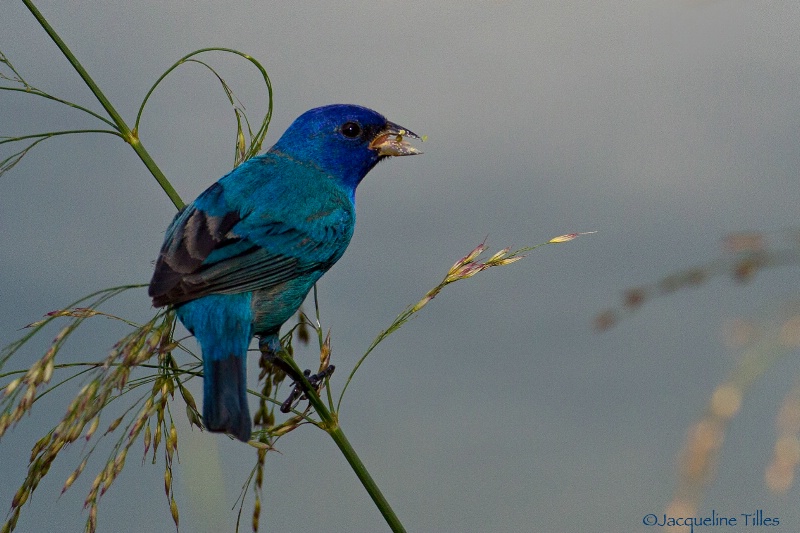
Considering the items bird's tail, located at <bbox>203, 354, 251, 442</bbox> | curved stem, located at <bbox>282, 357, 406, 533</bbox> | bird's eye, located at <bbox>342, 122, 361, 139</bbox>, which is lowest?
→ curved stem, located at <bbox>282, 357, 406, 533</bbox>

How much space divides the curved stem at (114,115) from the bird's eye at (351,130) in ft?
5.83

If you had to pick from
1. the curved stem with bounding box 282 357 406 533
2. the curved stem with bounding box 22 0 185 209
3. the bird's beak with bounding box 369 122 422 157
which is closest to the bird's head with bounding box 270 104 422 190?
the bird's beak with bounding box 369 122 422 157

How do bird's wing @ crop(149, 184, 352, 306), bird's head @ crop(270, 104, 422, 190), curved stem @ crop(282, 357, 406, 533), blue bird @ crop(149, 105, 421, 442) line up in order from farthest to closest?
bird's head @ crop(270, 104, 422, 190) → bird's wing @ crop(149, 184, 352, 306) → blue bird @ crop(149, 105, 421, 442) → curved stem @ crop(282, 357, 406, 533)

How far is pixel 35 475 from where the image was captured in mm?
2717

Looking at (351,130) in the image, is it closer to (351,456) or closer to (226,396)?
(226,396)

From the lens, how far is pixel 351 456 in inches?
104

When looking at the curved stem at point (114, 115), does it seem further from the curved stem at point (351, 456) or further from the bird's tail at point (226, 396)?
the curved stem at point (351, 456)

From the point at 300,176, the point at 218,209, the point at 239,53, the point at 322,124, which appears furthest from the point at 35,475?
the point at 322,124

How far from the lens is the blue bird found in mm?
3396

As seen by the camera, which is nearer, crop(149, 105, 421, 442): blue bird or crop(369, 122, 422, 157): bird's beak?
crop(149, 105, 421, 442): blue bird

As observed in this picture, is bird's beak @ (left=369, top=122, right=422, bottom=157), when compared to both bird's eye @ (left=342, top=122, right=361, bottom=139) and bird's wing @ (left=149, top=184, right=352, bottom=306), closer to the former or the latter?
bird's eye @ (left=342, top=122, right=361, bottom=139)

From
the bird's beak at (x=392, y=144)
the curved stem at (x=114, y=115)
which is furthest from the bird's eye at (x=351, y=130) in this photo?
the curved stem at (x=114, y=115)

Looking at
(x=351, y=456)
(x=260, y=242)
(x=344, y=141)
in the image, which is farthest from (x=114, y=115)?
(x=344, y=141)

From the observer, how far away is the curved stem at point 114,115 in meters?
3.06
